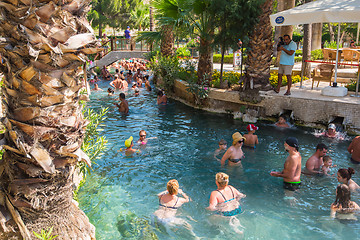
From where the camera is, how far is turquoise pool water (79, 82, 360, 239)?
19.0 ft

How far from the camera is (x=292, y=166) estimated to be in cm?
676

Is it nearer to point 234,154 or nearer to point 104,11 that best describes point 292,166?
point 234,154

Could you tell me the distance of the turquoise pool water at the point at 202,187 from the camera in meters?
5.80

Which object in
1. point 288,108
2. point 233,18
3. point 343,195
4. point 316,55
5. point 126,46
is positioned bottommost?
point 343,195

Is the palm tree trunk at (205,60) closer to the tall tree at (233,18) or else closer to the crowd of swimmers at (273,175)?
the tall tree at (233,18)

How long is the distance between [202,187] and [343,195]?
2.79 metres

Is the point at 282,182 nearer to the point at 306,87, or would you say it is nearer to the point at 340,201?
the point at 340,201

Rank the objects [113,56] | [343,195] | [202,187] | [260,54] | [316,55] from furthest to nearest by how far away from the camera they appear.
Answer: [113,56]
[316,55]
[260,54]
[202,187]
[343,195]

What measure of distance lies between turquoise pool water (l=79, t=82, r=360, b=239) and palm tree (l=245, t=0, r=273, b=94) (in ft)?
5.63

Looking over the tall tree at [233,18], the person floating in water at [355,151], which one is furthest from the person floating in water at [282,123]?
the tall tree at [233,18]

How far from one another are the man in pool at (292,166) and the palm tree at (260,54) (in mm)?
5708

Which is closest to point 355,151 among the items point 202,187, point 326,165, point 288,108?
point 326,165

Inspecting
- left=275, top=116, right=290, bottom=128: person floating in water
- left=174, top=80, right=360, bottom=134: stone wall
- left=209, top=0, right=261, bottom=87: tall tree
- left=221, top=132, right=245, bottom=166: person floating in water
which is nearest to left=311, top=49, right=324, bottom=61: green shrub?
left=209, top=0, right=261, bottom=87: tall tree

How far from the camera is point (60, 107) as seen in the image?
329 centimetres
